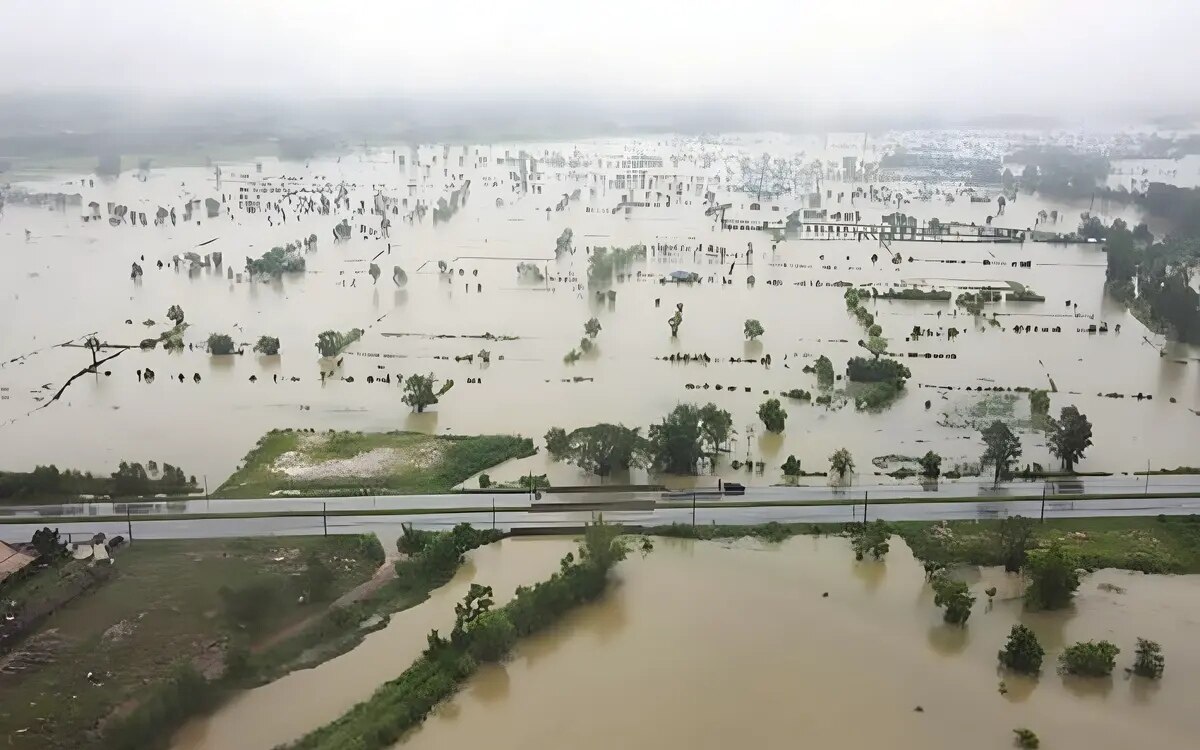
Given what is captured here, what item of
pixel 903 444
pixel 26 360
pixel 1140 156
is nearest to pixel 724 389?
pixel 903 444

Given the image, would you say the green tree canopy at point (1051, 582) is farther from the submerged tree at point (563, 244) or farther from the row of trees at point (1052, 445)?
the submerged tree at point (563, 244)

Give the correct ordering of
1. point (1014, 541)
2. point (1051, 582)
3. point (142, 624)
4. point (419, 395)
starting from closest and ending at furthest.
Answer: point (142, 624) < point (1051, 582) < point (1014, 541) < point (419, 395)

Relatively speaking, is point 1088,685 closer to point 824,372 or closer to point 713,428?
point 713,428

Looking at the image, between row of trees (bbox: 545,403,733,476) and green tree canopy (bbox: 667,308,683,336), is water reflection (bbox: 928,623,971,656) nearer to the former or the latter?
row of trees (bbox: 545,403,733,476)

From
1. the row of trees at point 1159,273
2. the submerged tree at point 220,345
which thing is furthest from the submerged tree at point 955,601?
the submerged tree at point 220,345

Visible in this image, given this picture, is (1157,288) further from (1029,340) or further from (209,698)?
(209,698)

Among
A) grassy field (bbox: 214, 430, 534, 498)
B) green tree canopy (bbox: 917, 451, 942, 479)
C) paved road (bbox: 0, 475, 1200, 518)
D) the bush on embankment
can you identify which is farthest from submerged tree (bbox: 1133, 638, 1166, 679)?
grassy field (bbox: 214, 430, 534, 498)

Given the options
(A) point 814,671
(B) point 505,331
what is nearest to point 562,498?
(A) point 814,671
